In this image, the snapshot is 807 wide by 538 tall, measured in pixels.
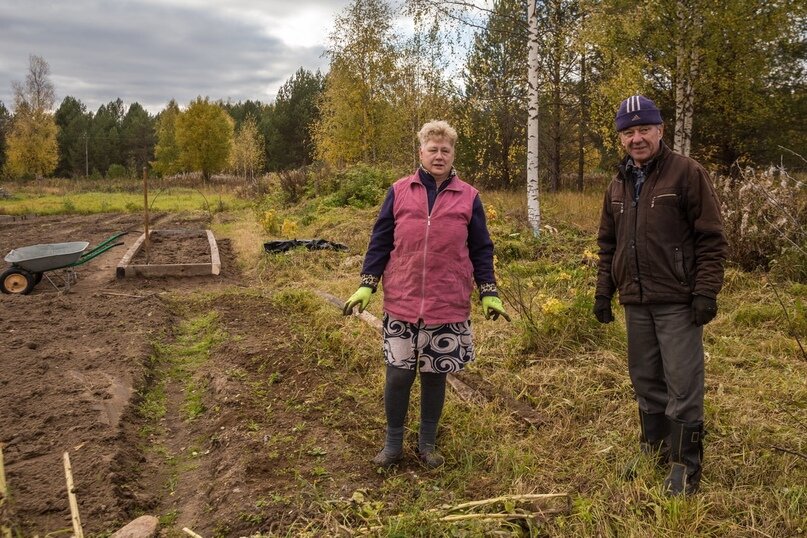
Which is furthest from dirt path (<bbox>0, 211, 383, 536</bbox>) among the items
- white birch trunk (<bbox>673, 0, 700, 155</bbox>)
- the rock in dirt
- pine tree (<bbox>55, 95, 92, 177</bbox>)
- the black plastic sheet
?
pine tree (<bbox>55, 95, 92, 177</bbox>)

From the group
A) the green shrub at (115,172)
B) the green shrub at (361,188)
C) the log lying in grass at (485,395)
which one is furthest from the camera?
the green shrub at (115,172)

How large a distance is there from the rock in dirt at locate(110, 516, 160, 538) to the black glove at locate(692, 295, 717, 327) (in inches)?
107

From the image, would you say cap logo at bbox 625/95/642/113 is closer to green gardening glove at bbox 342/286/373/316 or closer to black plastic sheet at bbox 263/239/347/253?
green gardening glove at bbox 342/286/373/316

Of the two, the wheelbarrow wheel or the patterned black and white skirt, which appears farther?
the wheelbarrow wheel

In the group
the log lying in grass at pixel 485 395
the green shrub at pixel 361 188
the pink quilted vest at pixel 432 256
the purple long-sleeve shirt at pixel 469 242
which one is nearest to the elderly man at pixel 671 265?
the purple long-sleeve shirt at pixel 469 242

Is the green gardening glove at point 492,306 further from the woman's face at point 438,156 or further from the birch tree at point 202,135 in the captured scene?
the birch tree at point 202,135

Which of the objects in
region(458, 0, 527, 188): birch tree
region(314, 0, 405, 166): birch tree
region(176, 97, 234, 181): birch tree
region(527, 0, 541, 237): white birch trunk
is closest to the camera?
region(527, 0, 541, 237): white birch trunk

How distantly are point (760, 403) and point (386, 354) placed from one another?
245 centimetres

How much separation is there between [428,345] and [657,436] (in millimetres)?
1292

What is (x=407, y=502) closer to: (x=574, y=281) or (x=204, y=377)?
(x=204, y=377)

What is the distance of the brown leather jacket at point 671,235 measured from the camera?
2615mm

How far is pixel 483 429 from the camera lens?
140 inches

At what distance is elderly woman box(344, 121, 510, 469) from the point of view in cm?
302

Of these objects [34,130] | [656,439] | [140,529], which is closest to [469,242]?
[656,439]
